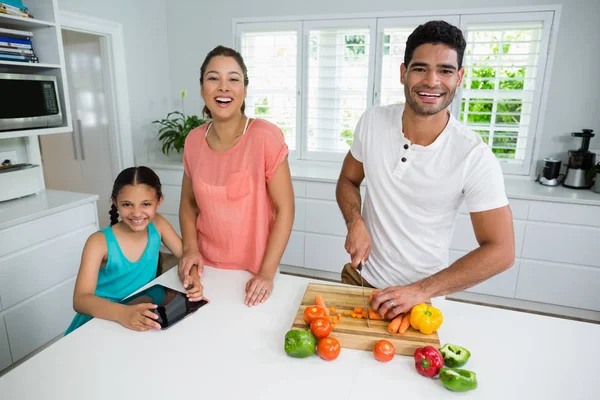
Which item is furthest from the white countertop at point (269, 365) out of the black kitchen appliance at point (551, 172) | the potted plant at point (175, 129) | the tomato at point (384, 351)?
the potted plant at point (175, 129)

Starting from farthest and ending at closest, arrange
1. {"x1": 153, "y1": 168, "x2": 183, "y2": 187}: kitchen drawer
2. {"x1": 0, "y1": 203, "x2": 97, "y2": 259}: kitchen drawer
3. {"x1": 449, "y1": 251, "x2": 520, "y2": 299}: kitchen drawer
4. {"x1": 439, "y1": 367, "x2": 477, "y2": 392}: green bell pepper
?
{"x1": 153, "y1": 168, "x2": 183, "y2": 187}: kitchen drawer → {"x1": 449, "y1": 251, "x2": 520, "y2": 299}: kitchen drawer → {"x1": 0, "y1": 203, "x2": 97, "y2": 259}: kitchen drawer → {"x1": 439, "y1": 367, "x2": 477, "y2": 392}: green bell pepper

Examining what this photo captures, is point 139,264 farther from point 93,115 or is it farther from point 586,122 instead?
point 586,122

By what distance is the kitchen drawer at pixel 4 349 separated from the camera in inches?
78.2

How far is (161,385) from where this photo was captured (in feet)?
2.97

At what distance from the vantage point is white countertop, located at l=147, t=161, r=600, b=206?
2.55 metres

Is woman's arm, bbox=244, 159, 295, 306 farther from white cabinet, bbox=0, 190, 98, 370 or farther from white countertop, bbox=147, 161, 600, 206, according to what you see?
white countertop, bbox=147, 161, 600, 206

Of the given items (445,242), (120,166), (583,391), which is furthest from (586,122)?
(120,166)

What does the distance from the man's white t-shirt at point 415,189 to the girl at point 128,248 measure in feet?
2.15

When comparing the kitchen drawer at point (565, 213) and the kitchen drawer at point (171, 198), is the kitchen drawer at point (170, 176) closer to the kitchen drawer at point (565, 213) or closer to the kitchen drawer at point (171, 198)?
the kitchen drawer at point (171, 198)

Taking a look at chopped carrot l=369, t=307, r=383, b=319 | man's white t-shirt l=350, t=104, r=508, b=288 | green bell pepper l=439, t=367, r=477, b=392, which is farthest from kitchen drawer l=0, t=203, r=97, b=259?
green bell pepper l=439, t=367, r=477, b=392

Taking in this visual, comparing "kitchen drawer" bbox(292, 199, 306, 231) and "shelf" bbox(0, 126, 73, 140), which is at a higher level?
"shelf" bbox(0, 126, 73, 140)

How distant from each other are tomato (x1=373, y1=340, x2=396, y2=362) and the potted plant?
9.09 feet

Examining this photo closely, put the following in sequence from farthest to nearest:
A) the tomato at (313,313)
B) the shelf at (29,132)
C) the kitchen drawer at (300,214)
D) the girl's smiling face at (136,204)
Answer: the kitchen drawer at (300,214) < the shelf at (29,132) < the girl's smiling face at (136,204) < the tomato at (313,313)

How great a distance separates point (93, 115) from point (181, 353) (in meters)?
2.99
